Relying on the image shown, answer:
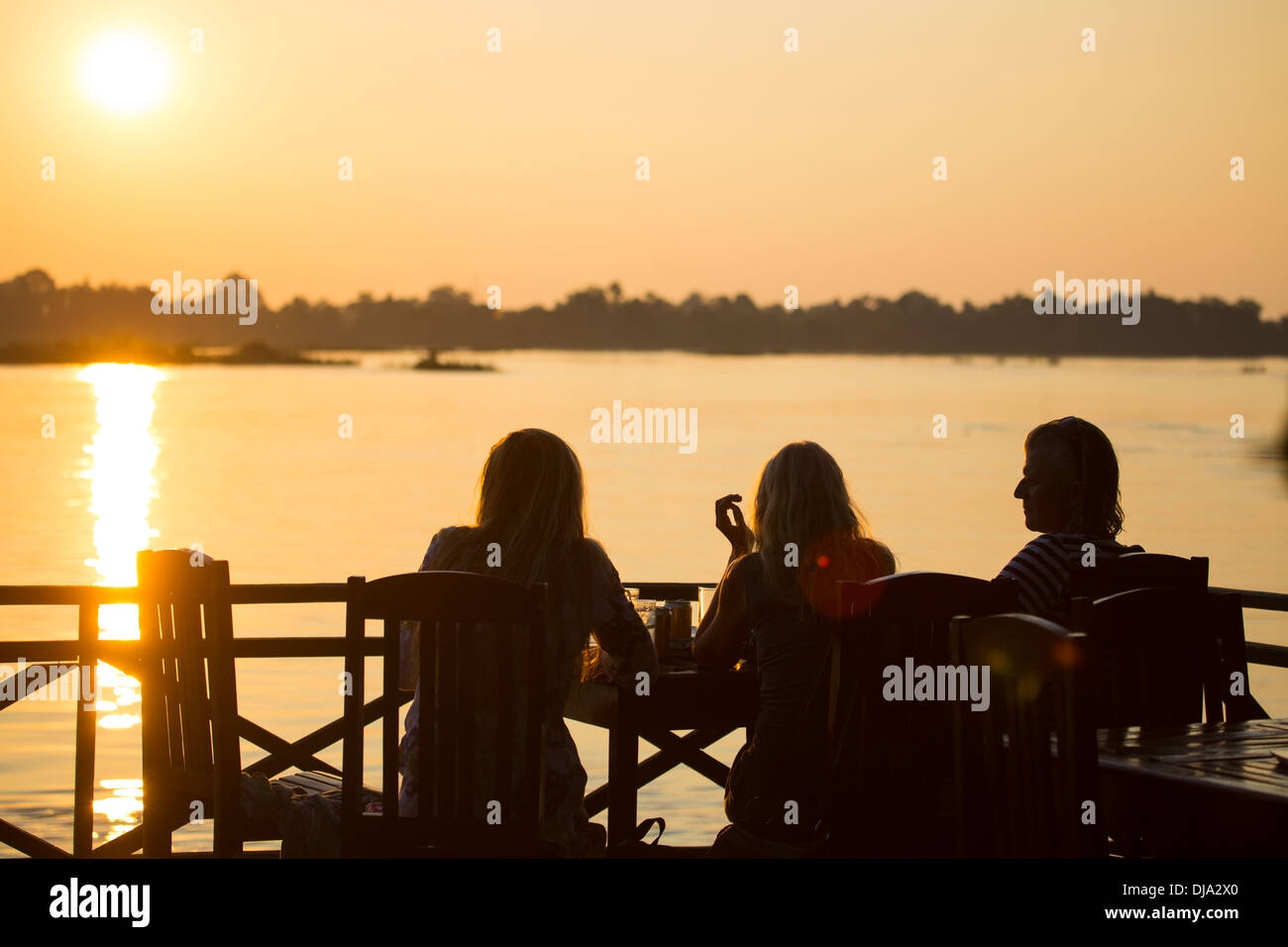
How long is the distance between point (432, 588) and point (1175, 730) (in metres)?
1.69

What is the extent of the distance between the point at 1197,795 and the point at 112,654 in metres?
2.92

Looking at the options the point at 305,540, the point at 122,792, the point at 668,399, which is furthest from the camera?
the point at 668,399

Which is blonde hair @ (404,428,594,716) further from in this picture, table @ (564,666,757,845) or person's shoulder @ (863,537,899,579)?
person's shoulder @ (863,537,899,579)

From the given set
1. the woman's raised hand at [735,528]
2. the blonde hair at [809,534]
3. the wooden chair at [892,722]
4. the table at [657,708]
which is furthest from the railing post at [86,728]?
the wooden chair at [892,722]

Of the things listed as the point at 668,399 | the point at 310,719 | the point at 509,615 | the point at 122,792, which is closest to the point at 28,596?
the point at 509,615

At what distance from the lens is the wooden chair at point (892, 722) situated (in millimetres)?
3334

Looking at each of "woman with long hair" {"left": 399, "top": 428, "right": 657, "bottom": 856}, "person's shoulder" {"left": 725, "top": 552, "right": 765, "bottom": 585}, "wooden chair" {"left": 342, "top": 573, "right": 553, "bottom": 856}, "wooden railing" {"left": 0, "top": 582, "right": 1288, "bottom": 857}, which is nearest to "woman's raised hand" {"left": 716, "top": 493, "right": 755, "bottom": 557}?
"person's shoulder" {"left": 725, "top": 552, "right": 765, "bottom": 585}

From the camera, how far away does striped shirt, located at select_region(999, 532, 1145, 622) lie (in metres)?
3.95

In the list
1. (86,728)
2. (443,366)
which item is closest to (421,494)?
(86,728)

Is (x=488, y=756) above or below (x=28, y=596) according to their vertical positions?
below

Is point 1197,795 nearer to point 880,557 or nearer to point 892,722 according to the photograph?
point 892,722

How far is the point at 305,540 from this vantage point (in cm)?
2648

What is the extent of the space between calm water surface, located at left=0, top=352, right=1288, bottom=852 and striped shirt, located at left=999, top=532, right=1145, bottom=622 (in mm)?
1480
